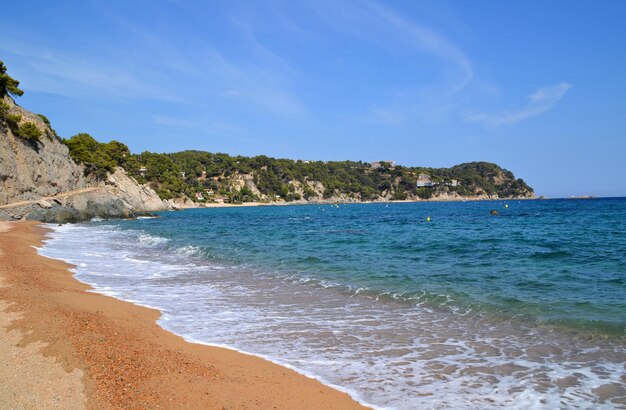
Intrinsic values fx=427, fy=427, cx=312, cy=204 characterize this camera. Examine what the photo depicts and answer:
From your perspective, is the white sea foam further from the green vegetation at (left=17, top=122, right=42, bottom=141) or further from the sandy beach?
the green vegetation at (left=17, top=122, right=42, bottom=141)

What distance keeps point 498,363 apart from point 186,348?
14.9ft

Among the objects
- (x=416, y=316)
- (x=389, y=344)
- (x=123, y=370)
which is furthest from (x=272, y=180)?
(x=123, y=370)

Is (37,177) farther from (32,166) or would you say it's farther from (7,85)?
(7,85)

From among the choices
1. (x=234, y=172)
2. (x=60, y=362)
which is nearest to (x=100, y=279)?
(x=60, y=362)

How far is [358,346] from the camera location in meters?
6.71

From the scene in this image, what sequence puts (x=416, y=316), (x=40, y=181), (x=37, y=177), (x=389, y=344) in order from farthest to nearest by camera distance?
1. (x=40, y=181)
2. (x=37, y=177)
3. (x=416, y=316)
4. (x=389, y=344)

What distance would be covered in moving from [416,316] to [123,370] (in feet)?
18.5

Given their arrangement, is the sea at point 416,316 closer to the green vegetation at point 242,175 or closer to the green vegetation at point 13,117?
the green vegetation at point 13,117

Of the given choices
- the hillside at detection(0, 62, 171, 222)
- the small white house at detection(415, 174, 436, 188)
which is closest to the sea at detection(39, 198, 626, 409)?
the hillside at detection(0, 62, 171, 222)

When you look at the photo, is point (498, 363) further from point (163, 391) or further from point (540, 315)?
point (163, 391)

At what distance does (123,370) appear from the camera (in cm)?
527

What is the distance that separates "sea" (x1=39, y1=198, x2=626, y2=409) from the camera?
5266 millimetres

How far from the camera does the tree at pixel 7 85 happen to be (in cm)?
4728

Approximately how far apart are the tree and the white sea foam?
4761cm
